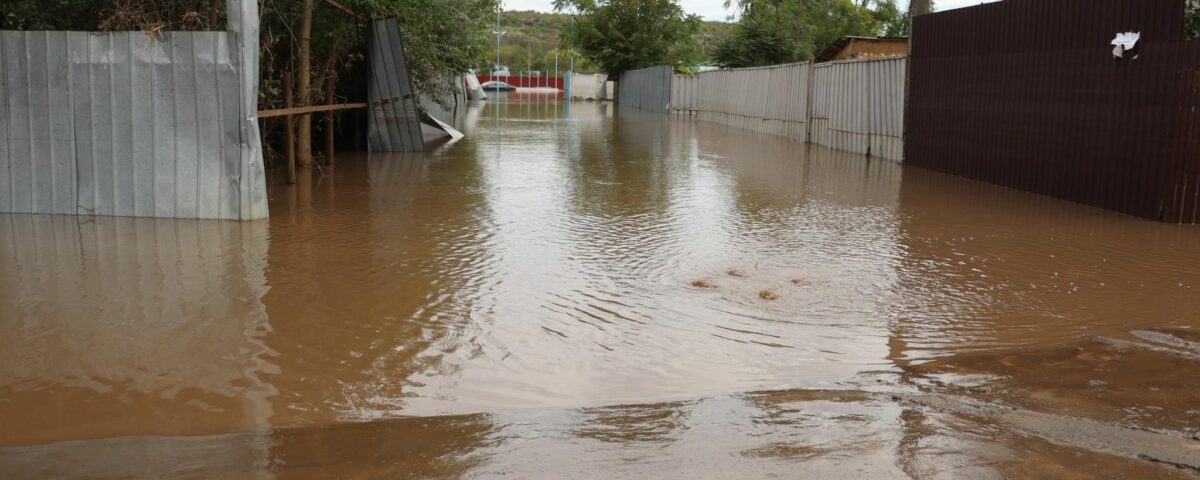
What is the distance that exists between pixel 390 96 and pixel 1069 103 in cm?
1097

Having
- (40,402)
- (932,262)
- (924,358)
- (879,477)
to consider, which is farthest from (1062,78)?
(40,402)

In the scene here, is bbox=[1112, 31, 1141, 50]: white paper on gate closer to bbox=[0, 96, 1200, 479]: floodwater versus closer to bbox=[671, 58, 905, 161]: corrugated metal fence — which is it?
bbox=[0, 96, 1200, 479]: floodwater

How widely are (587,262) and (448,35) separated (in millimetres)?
15526

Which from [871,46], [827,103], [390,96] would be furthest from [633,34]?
[390,96]

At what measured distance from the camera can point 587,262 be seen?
27.3 feet

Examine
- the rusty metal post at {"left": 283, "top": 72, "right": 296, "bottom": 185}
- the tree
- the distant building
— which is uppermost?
the tree

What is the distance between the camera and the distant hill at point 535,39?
103062mm

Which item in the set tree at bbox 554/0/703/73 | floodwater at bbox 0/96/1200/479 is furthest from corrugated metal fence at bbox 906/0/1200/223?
tree at bbox 554/0/703/73

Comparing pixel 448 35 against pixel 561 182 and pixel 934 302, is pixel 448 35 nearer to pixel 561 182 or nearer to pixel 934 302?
pixel 561 182

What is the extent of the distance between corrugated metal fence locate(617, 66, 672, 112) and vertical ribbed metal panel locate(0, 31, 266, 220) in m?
31.3

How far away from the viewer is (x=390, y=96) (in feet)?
59.5

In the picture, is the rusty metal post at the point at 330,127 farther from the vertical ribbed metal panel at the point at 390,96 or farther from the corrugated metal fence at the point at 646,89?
the corrugated metal fence at the point at 646,89

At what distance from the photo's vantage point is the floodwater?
13.8 ft

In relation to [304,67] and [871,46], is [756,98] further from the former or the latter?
[304,67]
